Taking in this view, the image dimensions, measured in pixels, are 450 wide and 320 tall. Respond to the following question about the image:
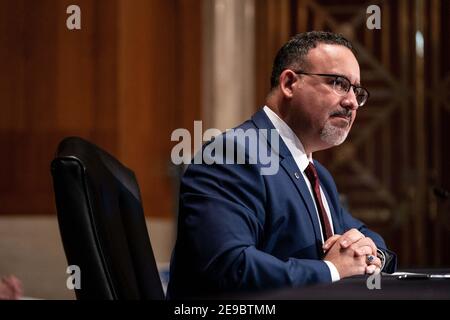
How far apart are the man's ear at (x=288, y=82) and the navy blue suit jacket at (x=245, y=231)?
0.11m

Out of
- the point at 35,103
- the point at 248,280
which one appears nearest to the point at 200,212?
the point at 248,280

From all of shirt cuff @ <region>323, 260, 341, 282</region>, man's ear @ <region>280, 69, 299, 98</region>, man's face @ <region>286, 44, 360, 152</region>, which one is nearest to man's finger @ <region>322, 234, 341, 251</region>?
shirt cuff @ <region>323, 260, 341, 282</region>

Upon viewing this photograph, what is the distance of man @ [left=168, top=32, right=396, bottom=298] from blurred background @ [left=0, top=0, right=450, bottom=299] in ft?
12.6

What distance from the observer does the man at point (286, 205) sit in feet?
6.10

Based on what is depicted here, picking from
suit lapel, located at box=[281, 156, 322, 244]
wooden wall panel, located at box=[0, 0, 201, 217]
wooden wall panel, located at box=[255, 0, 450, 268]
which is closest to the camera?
suit lapel, located at box=[281, 156, 322, 244]

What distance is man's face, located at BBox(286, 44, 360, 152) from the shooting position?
2238mm

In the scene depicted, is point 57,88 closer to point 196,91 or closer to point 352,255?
point 196,91

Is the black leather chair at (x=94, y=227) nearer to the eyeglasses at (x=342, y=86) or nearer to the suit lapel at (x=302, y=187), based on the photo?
the suit lapel at (x=302, y=187)

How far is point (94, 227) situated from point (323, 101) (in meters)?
0.93

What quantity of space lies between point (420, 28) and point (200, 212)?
505 centimetres

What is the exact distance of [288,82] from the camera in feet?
7.59

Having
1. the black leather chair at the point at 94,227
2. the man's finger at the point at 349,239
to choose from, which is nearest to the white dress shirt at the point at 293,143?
the man's finger at the point at 349,239

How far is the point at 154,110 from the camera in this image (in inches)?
257

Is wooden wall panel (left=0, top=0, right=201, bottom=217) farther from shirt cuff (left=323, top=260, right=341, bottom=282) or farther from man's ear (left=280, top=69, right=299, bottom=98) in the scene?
shirt cuff (left=323, top=260, right=341, bottom=282)
